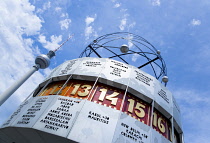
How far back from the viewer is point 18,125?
33.0 ft

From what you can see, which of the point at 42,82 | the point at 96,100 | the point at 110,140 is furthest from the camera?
the point at 42,82

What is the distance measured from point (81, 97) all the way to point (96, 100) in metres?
1.19

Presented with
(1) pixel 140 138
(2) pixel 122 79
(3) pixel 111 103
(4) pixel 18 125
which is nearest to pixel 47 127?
(4) pixel 18 125

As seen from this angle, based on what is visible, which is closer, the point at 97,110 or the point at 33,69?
the point at 97,110

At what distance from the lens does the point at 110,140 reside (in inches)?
353

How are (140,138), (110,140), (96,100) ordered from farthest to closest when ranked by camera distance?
1. (96,100)
2. (140,138)
3. (110,140)

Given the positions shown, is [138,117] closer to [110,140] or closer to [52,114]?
[110,140]

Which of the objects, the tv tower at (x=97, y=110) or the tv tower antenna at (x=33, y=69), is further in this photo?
the tv tower antenna at (x=33, y=69)

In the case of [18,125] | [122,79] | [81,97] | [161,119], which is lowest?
[18,125]

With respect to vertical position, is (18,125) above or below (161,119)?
below

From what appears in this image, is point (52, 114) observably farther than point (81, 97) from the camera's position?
No

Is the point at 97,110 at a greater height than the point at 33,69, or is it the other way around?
the point at 33,69

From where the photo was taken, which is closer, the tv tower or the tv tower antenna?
the tv tower

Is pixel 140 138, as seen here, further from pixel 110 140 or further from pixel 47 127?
pixel 47 127
